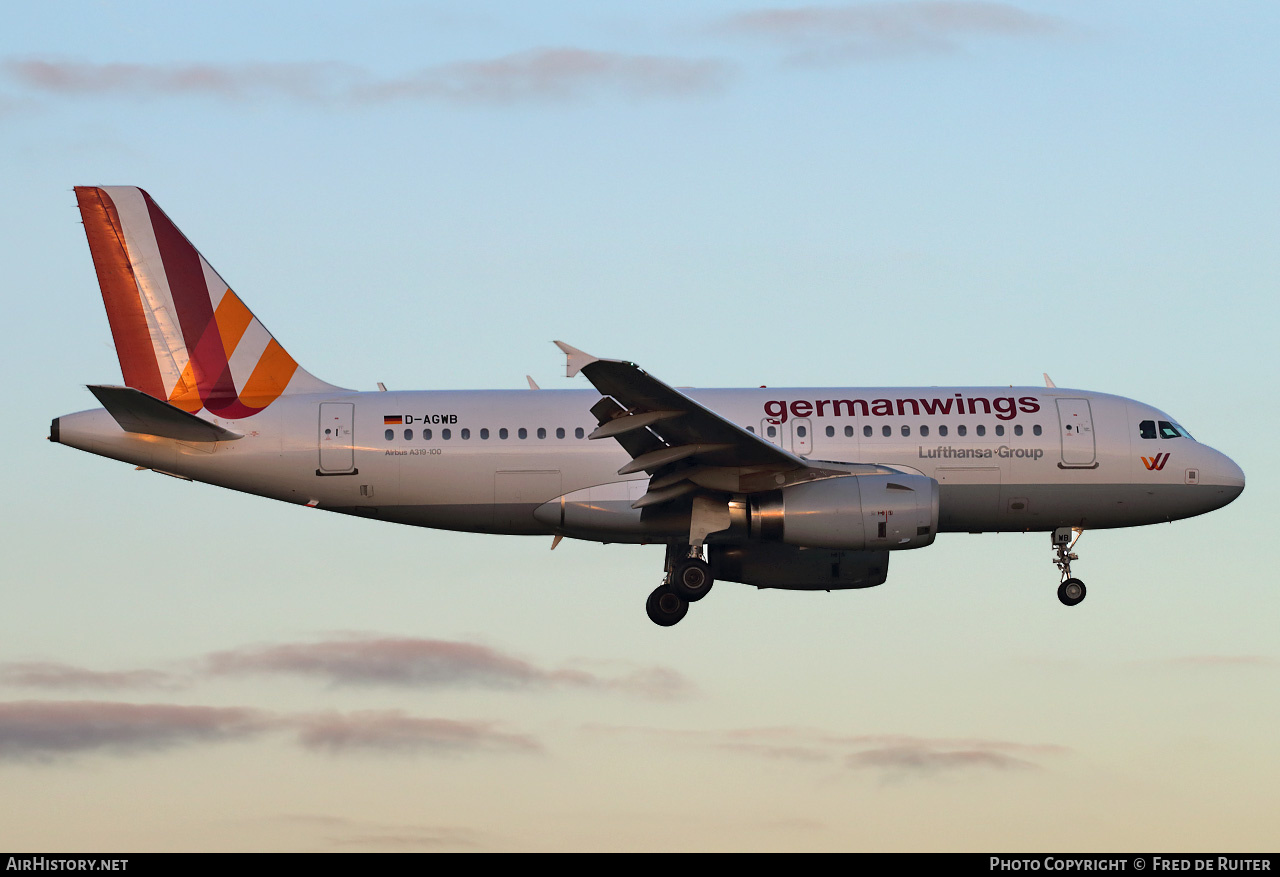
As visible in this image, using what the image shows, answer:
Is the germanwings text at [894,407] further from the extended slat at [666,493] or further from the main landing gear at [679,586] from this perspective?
the main landing gear at [679,586]

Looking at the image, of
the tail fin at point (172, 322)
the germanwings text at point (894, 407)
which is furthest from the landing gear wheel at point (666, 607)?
the tail fin at point (172, 322)

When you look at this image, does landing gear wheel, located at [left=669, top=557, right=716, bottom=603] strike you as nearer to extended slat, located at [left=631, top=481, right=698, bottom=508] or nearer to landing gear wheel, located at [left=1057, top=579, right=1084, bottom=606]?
extended slat, located at [left=631, top=481, right=698, bottom=508]

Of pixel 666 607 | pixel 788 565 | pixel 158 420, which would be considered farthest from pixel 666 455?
pixel 158 420

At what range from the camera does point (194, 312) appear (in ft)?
114

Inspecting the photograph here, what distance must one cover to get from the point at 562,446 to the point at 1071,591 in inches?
441

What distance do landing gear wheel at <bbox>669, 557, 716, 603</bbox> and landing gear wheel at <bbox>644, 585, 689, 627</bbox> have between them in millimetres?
357

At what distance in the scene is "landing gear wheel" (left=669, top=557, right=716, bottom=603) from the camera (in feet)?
110

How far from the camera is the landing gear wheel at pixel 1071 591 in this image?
34781 millimetres

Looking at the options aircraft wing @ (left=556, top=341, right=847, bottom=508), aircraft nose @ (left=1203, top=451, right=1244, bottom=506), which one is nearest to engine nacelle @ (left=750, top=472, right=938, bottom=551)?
aircraft wing @ (left=556, top=341, right=847, bottom=508)

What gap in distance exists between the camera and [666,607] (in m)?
33.9

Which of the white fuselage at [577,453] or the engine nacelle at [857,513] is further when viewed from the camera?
the white fuselage at [577,453]

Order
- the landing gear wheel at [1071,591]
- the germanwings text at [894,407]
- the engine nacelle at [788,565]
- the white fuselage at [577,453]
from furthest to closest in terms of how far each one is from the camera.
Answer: the engine nacelle at [788,565] → the landing gear wheel at [1071,591] → the germanwings text at [894,407] → the white fuselage at [577,453]

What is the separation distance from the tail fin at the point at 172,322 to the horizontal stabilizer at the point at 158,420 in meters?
1.09

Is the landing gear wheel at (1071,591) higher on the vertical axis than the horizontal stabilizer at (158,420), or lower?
lower
